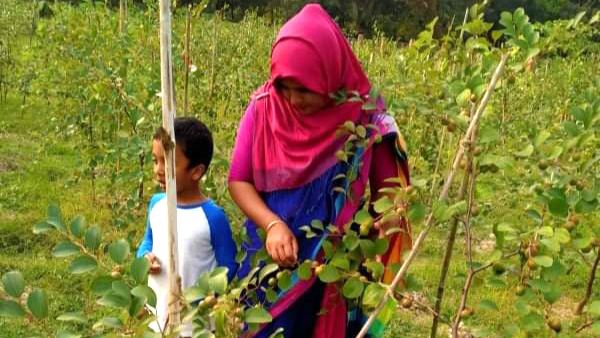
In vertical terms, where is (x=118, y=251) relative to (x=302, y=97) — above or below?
below

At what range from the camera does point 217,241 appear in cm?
200

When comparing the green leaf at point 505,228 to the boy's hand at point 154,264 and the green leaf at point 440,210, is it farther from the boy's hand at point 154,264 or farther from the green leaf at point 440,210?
the boy's hand at point 154,264

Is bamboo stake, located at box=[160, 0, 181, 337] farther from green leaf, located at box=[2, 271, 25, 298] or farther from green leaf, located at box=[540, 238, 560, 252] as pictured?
green leaf, located at box=[540, 238, 560, 252]

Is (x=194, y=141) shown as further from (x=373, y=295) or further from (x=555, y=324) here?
(x=555, y=324)

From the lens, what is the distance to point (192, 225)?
1.98m

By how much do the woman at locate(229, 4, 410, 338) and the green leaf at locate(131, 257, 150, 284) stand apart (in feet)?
1.91

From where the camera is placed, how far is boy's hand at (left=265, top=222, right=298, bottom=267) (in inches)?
63.7

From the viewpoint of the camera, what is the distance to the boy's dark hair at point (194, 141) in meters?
1.97

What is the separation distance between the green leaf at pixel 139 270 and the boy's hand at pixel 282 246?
1.80 feet

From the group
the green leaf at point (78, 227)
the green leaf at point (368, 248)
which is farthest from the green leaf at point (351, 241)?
the green leaf at point (78, 227)

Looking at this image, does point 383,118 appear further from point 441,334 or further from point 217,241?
point 441,334

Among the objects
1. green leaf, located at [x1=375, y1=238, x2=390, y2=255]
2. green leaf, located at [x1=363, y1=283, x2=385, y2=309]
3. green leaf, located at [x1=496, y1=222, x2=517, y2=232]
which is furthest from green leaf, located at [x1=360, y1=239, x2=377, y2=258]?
green leaf, located at [x1=496, y1=222, x2=517, y2=232]

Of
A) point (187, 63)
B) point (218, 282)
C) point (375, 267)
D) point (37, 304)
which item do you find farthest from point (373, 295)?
point (187, 63)

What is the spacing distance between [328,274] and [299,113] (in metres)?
0.59
